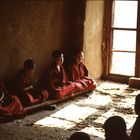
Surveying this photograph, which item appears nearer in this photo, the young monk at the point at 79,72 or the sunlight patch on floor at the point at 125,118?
the sunlight patch on floor at the point at 125,118

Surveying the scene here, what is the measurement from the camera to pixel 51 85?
8781 millimetres

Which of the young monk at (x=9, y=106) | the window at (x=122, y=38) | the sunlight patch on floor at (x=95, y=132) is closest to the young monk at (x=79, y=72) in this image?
the window at (x=122, y=38)

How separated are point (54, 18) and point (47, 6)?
1.39 ft

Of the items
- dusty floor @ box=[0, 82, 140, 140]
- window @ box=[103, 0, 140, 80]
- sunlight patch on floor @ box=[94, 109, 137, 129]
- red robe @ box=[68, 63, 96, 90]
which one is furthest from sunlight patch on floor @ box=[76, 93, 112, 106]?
window @ box=[103, 0, 140, 80]

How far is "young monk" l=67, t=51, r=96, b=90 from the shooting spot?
31.8 feet

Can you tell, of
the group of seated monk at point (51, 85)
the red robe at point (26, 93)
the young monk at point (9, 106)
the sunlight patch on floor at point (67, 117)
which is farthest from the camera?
the red robe at point (26, 93)

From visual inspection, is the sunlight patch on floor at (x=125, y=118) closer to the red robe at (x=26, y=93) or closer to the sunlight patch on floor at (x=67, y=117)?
the sunlight patch on floor at (x=67, y=117)

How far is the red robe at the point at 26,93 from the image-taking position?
311 inches

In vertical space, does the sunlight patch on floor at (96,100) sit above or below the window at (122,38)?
below

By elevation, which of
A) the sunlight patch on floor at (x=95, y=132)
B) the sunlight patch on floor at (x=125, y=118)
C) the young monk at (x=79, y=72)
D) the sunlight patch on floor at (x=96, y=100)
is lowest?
the sunlight patch on floor at (x=95, y=132)

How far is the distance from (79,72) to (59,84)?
3.47 feet

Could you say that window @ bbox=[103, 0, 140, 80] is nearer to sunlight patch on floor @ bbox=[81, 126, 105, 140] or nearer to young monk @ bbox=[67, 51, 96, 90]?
young monk @ bbox=[67, 51, 96, 90]

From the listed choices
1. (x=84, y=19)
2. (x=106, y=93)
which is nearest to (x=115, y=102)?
(x=106, y=93)

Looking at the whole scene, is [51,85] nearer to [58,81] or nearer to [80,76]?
[58,81]
